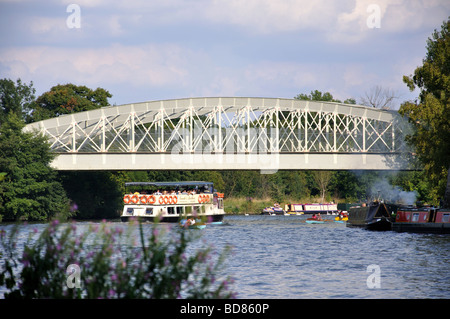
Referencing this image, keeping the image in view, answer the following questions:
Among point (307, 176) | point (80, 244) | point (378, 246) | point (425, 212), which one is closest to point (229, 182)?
point (307, 176)

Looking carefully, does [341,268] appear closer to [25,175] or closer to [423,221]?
[423,221]

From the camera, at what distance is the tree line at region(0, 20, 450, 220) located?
63469 mm

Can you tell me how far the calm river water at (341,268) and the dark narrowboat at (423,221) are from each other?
16.1 feet

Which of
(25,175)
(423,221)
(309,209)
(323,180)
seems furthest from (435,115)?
(323,180)

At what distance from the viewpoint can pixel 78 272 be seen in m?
13.2

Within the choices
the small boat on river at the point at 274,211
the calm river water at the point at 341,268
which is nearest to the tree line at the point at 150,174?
the small boat on river at the point at 274,211

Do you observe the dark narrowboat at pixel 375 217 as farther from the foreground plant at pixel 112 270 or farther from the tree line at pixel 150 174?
the foreground plant at pixel 112 270

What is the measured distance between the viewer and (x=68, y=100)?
117188 millimetres

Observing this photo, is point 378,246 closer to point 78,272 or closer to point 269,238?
point 269,238

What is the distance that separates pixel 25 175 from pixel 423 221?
45386mm

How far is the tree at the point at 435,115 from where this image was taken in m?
59.3
